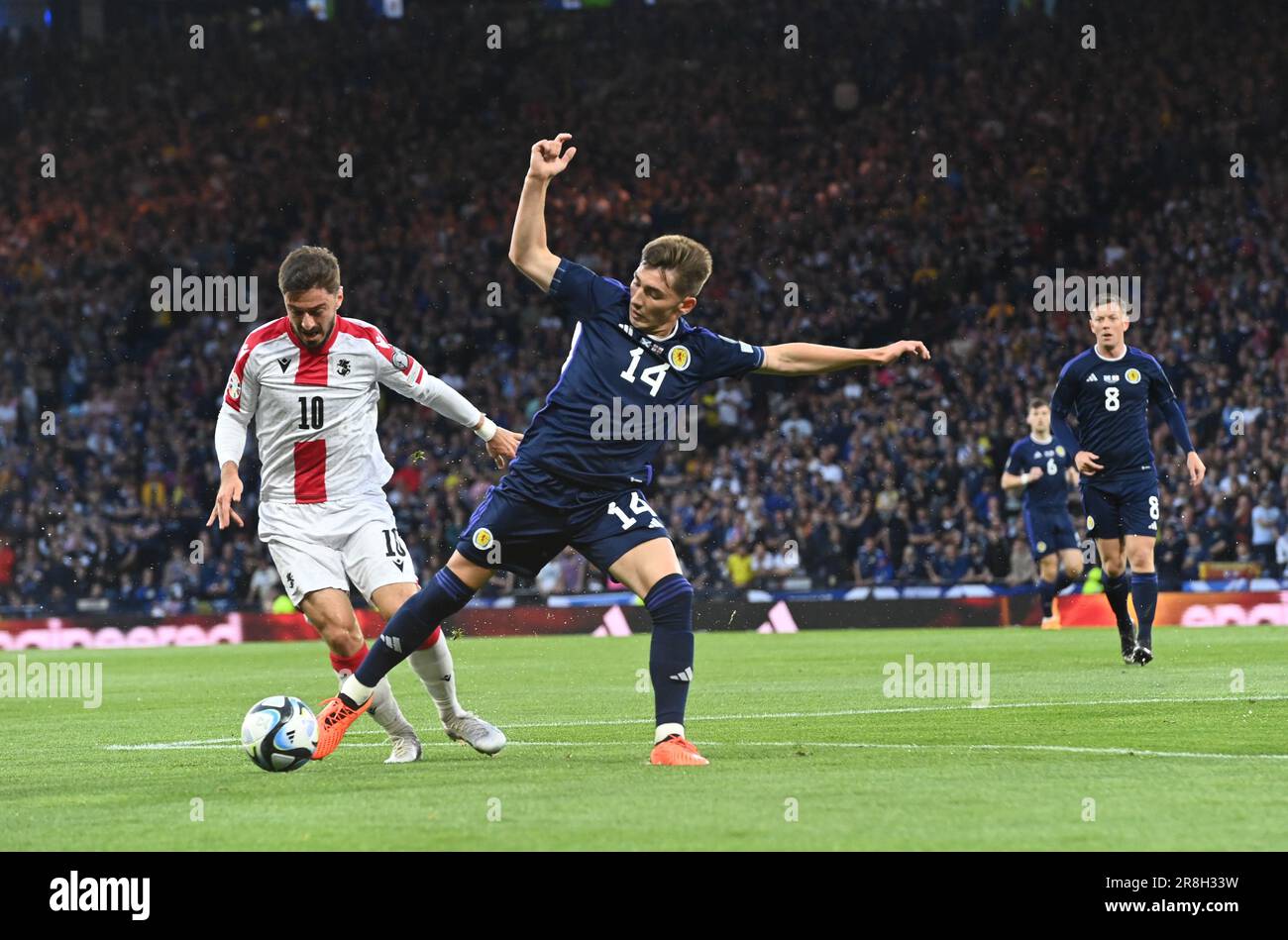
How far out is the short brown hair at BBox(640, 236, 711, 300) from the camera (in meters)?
7.79

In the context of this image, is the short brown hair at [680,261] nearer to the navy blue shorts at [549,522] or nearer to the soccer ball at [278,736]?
the navy blue shorts at [549,522]

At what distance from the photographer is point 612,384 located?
26.3ft

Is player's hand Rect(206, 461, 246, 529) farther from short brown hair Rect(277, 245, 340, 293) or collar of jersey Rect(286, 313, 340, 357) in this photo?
short brown hair Rect(277, 245, 340, 293)

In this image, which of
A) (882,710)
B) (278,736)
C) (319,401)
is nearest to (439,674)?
(278,736)

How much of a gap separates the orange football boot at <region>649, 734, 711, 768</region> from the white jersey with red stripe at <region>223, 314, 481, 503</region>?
6.67ft

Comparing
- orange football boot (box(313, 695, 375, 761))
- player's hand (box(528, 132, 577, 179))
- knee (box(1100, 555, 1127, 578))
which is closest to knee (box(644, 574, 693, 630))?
orange football boot (box(313, 695, 375, 761))

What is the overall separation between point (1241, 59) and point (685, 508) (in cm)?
1303

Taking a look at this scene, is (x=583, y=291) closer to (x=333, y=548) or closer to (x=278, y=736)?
(x=333, y=548)

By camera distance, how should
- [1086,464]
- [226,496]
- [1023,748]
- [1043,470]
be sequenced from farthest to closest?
[1043,470] < [1086,464] < [226,496] < [1023,748]

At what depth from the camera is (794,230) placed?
105ft

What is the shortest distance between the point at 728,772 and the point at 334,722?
6.08 ft

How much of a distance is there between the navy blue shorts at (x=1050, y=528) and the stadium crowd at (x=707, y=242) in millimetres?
3583

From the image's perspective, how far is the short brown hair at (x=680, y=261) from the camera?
779 cm

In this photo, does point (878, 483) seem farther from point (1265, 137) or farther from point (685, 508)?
point (1265, 137)
